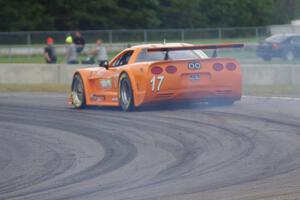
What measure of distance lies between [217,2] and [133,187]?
60204mm

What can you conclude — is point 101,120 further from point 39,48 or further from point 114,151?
point 39,48

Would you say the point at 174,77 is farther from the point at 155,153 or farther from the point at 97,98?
the point at 155,153

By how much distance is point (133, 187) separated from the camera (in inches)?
352

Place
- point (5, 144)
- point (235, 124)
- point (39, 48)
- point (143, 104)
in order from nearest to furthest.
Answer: point (5, 144) → point (235, 124) → point (143, 104) → point (39, 48)

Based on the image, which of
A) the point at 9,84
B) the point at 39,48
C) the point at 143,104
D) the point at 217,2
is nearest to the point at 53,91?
the point at 9,84

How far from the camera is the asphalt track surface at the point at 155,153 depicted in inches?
344

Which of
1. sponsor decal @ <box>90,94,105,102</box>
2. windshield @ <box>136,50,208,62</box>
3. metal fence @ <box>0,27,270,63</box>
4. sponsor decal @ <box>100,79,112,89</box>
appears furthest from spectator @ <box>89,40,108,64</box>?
windshield @ <box>136,50,208,62</box>

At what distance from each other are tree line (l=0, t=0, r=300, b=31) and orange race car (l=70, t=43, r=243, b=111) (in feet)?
146

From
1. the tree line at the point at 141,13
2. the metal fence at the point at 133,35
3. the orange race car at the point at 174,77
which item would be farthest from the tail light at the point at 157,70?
the tree line at the point at 141,13

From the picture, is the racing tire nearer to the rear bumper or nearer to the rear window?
the rear window

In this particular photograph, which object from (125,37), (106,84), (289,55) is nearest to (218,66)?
(106,84)

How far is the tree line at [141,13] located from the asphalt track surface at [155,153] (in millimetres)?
45840

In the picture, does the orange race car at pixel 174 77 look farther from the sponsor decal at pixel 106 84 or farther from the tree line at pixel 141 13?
the tree line at pixel 141 13

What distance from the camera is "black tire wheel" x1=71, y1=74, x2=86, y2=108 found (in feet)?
59.6
